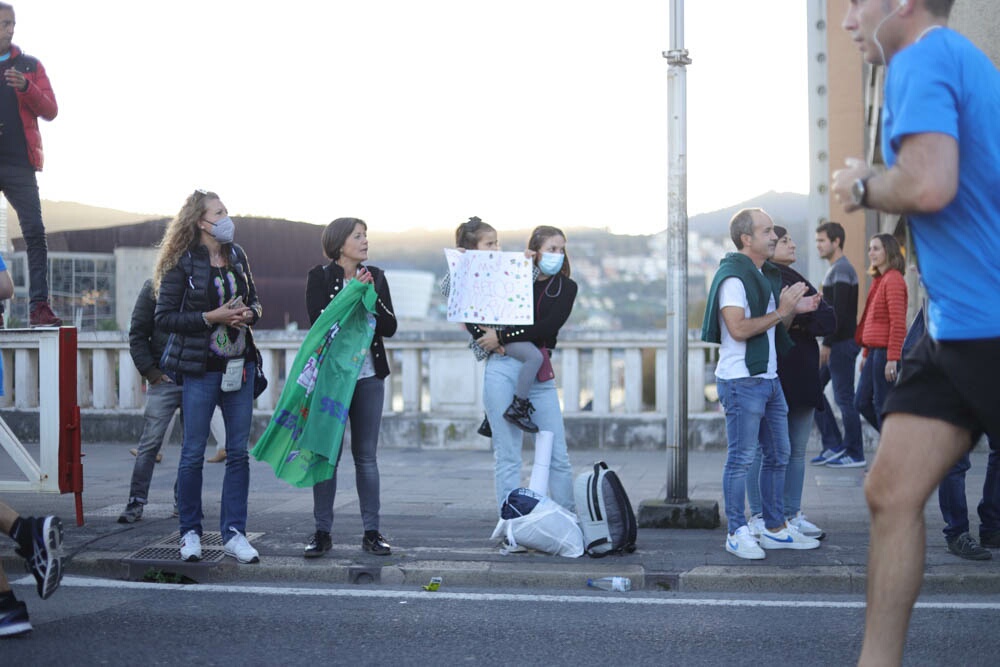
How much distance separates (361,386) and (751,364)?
2.25 metres

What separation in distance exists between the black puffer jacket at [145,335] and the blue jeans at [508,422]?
2.41 metres

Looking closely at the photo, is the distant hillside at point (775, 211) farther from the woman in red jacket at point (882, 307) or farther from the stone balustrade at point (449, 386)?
the stone balustrade at point (449, 386)

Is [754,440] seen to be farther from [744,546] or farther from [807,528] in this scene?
[807,528]

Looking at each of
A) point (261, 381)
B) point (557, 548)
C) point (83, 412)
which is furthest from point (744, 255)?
point (83, 412)

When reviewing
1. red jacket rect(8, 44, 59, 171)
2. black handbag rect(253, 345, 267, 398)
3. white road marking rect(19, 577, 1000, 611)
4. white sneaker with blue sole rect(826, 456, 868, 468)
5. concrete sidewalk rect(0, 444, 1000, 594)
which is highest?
red jacket rect(8, 44, 59, 171)

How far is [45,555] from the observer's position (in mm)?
4961

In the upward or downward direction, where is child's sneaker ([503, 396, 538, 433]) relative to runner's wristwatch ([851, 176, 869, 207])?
downward

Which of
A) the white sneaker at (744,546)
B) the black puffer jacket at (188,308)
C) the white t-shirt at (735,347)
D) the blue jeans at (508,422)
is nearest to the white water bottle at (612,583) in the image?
the white sneaker at (744,546)

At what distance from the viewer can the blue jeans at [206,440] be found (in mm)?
6465

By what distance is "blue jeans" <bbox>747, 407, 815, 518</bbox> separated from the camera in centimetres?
713

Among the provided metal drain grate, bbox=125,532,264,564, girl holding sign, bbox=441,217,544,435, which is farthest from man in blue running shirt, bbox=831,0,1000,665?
metal drain grate, bbox=125,532,264,564

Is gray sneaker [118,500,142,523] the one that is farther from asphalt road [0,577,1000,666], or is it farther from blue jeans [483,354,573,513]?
blue jeans [483,354,573,513]

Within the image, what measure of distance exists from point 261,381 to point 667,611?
2790 millimetres

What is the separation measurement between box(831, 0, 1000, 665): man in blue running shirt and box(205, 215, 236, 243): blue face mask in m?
4.16
